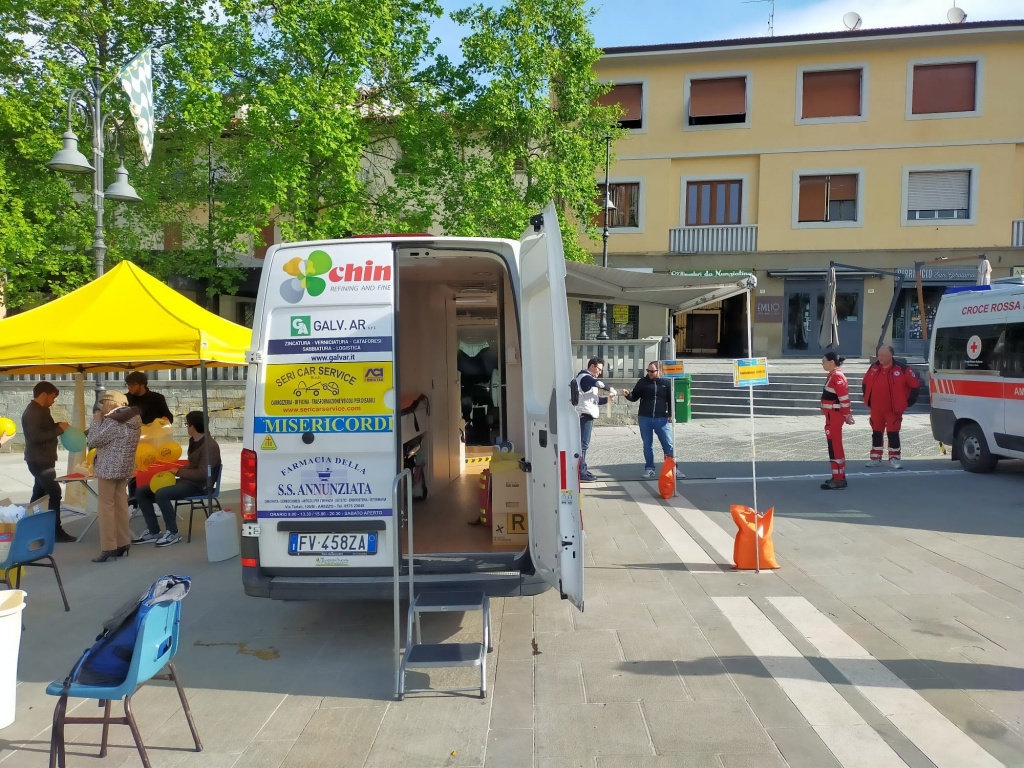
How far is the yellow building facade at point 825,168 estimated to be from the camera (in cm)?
2228

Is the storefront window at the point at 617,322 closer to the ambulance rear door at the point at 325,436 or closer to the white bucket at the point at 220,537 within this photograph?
the white bucket at the point at 220,537

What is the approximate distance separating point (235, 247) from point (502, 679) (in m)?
15.4

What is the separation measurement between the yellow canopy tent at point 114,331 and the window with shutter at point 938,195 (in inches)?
894

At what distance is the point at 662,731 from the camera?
3.50 meters

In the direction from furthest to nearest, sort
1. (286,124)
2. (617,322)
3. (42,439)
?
(617,322)
(286,124)
(42,439)

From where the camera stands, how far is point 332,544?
4309 millimetres

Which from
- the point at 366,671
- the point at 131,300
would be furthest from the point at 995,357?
the point at 131,300

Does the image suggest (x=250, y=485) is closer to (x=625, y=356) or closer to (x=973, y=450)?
(x=973, y=450)

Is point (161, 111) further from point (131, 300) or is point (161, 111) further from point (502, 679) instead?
point (502, 679)

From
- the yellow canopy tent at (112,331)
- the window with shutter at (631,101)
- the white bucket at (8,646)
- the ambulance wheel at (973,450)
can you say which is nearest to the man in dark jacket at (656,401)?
the ambulance wheel at (973,450)

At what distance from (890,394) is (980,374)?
3.83ft

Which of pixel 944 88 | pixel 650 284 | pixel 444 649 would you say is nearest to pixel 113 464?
pixel 444 649

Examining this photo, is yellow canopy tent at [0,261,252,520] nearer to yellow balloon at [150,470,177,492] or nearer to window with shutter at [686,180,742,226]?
yellow balloon at [150,470,177,492]

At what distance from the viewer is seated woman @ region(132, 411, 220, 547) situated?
7332 millimetres
